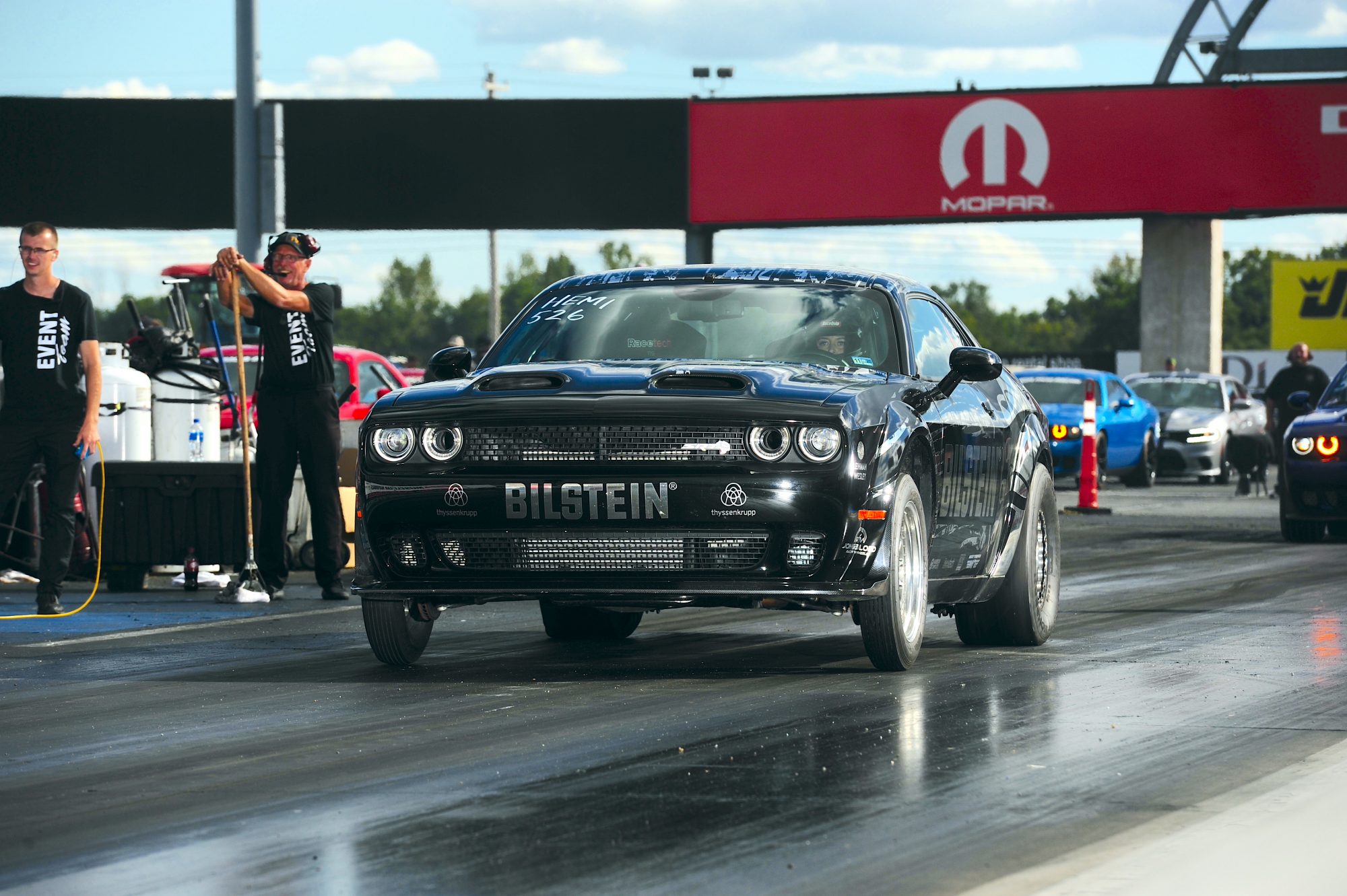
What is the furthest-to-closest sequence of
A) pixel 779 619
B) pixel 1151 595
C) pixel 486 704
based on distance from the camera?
pixel 1151 595, pixel 779 619, pixel 486 704

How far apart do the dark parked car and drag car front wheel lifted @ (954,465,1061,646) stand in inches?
304

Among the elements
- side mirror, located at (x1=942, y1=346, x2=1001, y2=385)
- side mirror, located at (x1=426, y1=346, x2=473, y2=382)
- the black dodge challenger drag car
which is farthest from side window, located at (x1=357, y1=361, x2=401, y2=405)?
side mirror, located at (x1=942, y1=346, x2=1001, y2=385)

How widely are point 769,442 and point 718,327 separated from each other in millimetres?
1193

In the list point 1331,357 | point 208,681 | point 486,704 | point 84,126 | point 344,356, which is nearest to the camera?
point 486,704

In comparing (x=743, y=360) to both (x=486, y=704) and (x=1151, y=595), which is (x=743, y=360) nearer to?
(x=486, y=704)

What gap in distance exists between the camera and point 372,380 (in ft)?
64.2

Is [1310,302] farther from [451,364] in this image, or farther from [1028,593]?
[451,364]

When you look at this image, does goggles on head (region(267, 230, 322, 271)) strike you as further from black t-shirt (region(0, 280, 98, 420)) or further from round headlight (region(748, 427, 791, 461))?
round headlight (region(748, 427, 791, 461))

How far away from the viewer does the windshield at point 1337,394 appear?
58.5 ft

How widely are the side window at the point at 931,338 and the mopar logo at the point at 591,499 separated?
162cm

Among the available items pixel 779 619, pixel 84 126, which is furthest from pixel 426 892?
pixel 84 126

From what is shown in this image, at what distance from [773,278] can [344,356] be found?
1060 cm

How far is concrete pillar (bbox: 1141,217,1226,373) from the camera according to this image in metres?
38.2

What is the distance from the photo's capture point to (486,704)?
764cm
